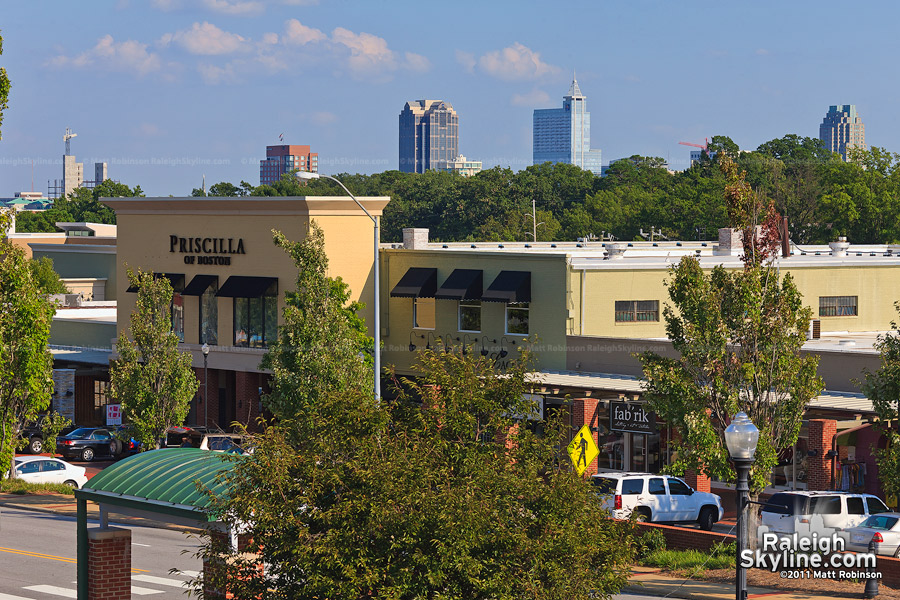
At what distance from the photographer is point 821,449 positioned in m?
33.8

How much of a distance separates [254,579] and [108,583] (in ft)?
21.8

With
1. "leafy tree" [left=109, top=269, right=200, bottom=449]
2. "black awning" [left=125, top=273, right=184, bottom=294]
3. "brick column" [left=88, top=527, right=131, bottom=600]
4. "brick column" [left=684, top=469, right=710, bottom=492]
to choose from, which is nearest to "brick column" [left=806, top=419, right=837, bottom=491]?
"brick column" [left=684, top=469, right=710, bottom=492]

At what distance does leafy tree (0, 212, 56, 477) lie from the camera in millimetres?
21734

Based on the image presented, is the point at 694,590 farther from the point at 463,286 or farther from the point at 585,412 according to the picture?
the point at 463,286

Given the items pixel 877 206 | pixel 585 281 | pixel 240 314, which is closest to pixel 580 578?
pixel 585 281

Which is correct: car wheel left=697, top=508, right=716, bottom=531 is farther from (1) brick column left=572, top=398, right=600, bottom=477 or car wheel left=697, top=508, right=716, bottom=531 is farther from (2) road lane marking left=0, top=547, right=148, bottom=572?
(2) road lane marking left=0, top=547, right=148, bottom=572

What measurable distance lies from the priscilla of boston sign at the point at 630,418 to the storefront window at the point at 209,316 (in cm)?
1857

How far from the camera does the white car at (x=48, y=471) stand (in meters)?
41.7

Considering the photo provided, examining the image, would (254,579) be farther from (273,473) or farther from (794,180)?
(794,180)

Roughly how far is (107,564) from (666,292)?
30.2m

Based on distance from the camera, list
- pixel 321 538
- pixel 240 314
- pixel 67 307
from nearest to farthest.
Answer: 1. pixel 321 538
2. pixel 240 314
3. pixel 67 307

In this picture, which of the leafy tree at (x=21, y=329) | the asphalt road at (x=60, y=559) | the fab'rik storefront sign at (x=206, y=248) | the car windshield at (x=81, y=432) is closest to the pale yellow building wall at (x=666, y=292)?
the fab'rik storefront sign at (x=206, y=248)

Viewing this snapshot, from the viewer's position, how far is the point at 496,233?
144375 mm

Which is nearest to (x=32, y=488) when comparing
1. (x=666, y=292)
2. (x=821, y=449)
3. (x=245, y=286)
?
(x=245, y=286)
